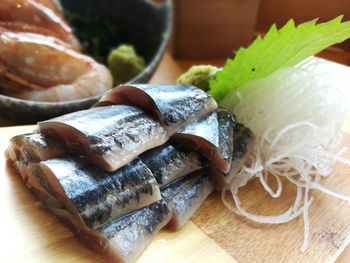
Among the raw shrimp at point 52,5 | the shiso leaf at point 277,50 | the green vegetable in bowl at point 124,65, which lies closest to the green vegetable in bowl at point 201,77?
the shiso leaf at point 277,50

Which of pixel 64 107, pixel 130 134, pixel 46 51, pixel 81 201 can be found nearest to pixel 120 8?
pixel 46 51

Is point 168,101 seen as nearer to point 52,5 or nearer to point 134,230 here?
point 134,230

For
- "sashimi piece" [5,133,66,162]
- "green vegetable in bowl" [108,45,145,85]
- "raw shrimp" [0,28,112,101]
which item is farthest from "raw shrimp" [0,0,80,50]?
"sashimi piece" [5,133,66,162]

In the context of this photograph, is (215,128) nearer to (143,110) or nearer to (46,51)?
(143,110)

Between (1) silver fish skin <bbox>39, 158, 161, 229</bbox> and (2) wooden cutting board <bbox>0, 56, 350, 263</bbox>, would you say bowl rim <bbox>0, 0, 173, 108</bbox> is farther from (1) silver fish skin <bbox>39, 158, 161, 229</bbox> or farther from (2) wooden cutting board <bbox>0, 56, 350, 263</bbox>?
(1) silver fish skin <bbox>39, 158, 161, 229</bbox>

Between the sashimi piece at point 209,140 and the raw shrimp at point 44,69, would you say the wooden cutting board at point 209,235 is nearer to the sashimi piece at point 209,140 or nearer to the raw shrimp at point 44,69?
the sashimi piece at point 209,140

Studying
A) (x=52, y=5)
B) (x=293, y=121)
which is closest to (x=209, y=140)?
(x=293, y=121)
